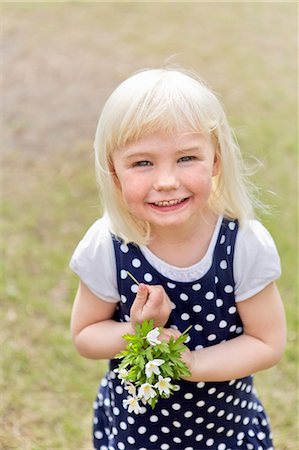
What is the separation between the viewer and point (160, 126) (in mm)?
1923

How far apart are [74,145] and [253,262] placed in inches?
148

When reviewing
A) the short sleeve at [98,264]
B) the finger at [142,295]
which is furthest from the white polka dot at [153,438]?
the finger at [142,295]

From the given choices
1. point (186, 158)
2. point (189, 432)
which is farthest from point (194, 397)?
point (186, 158)

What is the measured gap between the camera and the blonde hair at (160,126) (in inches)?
76.2

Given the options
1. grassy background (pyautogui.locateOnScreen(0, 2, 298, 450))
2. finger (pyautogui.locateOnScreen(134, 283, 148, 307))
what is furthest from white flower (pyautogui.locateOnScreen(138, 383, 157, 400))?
grassy background (pyautogui.locateOnScreen(0, 2, 298, 450))

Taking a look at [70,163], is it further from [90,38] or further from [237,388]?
[237,388]

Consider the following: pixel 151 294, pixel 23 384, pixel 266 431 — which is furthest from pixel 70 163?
pixel 151 294

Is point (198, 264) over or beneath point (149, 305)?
over

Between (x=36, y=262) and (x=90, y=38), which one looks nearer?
(x=36, y=262)

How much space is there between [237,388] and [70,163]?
3351 mm

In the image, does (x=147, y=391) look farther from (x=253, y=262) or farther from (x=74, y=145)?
(x=74, y=145)

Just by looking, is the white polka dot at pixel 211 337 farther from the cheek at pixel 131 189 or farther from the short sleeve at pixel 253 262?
the cheek at pixel 131 189

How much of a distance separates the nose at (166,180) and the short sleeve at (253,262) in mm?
324

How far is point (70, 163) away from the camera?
5.46 meters
